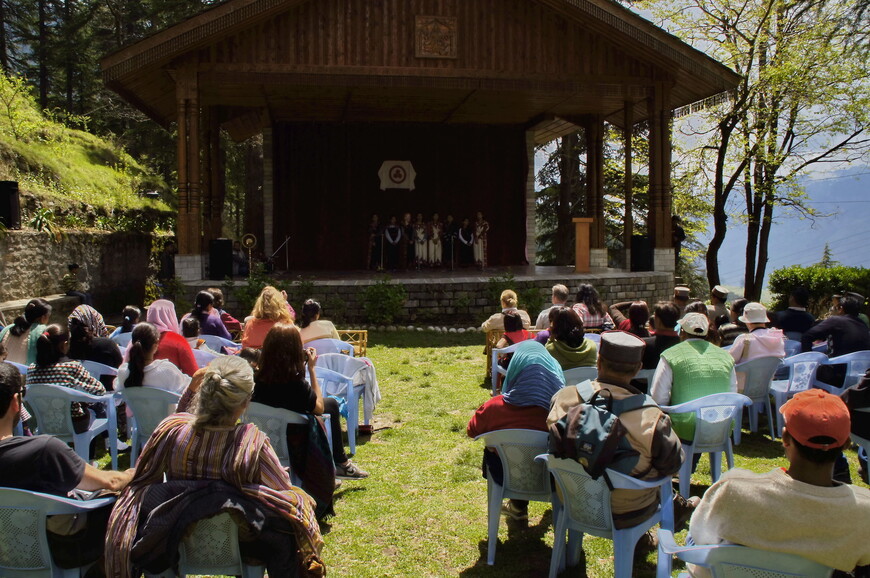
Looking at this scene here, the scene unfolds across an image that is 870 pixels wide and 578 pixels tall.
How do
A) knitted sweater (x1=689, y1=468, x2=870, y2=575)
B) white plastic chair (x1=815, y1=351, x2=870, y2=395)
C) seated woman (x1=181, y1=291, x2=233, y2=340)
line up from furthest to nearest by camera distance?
seated woman (x1=181, y1=291, x2=233, y2=340)
white plastic chair (x1=815, y1=351, x2=870, y2=395)
knitted sweater (x1=689, y1=468, x2=870, y2=575)

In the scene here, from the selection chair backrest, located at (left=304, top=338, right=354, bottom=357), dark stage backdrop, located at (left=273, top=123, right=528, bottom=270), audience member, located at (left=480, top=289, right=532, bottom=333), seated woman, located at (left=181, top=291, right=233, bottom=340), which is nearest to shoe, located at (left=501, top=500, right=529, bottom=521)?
chair backrest, located at (left=304, top=338, right=354, bottom=357)

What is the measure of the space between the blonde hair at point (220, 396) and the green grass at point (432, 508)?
46.2 inches

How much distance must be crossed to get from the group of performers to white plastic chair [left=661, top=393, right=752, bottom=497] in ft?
40.4

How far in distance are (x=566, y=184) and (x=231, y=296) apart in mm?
12476

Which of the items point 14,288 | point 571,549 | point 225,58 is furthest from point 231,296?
point 571,549

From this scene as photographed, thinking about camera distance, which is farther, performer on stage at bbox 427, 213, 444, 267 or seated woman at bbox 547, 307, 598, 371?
performer on stage at bbox 427, 213, 444, 267

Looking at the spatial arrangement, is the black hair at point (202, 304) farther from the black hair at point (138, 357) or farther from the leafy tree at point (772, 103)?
the leafy tree at point (772, 103)

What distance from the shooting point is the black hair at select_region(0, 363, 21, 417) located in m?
2.83

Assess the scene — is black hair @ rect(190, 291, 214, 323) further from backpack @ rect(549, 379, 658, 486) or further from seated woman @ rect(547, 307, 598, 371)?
backpack @ rect(549, 379, 658, 486)

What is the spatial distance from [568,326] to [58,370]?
10.1 feet

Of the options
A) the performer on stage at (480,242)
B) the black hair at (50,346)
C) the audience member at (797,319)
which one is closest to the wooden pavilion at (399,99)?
the performer on stage at (480,242)

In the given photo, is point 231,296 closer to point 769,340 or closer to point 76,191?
point 76,191

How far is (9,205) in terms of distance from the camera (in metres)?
10.8

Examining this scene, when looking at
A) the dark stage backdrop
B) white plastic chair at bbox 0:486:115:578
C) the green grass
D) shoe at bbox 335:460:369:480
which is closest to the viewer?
white plastic chair at bbox 0:486:115:578
